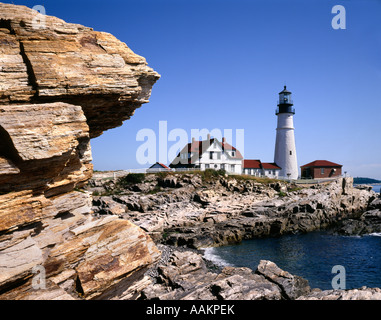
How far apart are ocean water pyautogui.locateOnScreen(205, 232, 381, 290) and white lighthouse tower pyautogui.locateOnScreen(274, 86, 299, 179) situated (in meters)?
33.3

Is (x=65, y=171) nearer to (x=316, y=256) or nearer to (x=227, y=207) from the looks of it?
(x=316, y=256)

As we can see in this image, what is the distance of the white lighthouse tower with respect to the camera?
232ft

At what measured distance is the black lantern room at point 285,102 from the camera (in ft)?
232

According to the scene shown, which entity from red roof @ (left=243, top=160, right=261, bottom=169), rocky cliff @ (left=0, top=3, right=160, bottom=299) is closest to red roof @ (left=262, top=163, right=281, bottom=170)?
red roof @ (left=243, top=160, right=261, bottom=169)

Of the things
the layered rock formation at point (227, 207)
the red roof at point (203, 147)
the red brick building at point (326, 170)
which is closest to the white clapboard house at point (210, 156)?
the red roof at point (203, 147)

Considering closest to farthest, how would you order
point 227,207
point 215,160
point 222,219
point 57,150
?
point 57,150
point 222,219
point 227,207
point 215,160

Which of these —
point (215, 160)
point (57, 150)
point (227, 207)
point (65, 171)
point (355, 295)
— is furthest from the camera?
point (215, 160)

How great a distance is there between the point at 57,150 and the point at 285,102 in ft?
230

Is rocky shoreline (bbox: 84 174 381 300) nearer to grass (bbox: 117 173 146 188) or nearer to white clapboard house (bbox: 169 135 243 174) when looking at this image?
grass (bbox: 117 173 146 188)

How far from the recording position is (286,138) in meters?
70.8

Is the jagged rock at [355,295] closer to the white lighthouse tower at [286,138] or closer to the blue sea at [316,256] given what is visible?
the blue sea at [316,256]

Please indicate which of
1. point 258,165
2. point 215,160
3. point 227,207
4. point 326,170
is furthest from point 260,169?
point 227,207

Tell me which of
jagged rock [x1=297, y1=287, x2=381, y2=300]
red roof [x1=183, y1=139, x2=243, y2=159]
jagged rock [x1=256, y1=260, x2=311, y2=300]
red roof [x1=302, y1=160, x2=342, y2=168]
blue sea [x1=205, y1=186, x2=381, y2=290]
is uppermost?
red roof [x1=183, y1=139, x2=243, y2=159]

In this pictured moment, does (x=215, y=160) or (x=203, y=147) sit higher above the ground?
(x=203, y=147)
